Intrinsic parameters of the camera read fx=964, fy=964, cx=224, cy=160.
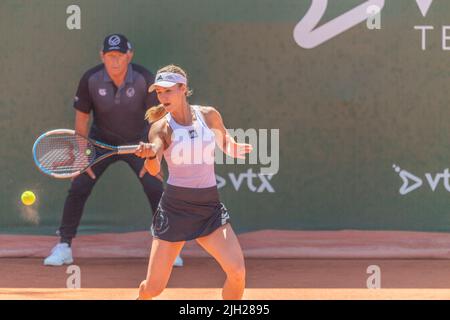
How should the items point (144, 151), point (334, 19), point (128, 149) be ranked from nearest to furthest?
point (144, 151) < point (128, 149) < point (334, 19)

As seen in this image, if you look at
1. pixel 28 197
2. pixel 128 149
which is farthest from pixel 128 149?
pixel 28 197

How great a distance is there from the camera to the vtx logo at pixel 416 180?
7566 mm

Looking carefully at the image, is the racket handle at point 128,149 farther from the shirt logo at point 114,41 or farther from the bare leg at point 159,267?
the shirt logo at point 114,41

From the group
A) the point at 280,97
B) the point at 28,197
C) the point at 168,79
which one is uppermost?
the point at 280,97

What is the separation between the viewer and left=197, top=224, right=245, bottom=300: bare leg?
16.1 ft

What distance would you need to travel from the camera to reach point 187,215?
502 cm

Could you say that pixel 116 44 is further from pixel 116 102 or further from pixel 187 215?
pixel 187 215

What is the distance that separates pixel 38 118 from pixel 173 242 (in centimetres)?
292

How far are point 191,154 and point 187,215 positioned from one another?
32cm

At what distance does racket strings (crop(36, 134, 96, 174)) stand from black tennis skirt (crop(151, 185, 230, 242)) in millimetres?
545

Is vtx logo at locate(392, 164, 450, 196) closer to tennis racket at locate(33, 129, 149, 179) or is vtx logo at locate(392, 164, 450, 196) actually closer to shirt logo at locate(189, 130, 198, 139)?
tennis racket at locate(33, 129, 149, 179)

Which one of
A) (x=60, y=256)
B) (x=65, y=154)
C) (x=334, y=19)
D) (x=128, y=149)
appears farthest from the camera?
(x=334, y=19)

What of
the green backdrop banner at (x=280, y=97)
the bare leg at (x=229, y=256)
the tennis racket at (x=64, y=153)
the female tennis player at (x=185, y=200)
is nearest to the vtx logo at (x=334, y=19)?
the green backdrop banner at (x=280, y=97)

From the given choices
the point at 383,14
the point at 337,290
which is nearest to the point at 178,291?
the point at 337,290
